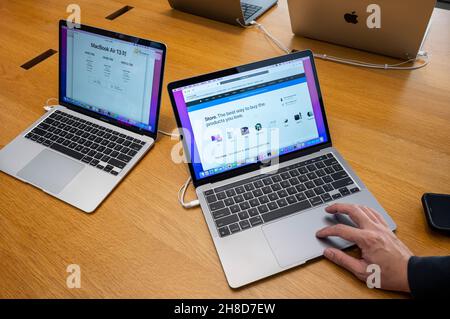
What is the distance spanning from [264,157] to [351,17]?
622 mm

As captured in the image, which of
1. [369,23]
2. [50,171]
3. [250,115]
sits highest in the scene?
[369,23]

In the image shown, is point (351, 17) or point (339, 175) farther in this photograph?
point (351, 17)

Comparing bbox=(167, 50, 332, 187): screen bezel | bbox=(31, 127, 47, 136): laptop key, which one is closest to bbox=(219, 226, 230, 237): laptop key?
bbox=(167, 50, 332, 187): screen bezel

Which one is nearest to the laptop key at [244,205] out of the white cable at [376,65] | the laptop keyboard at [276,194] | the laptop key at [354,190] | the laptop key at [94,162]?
the laptop keyboard at [276,194]

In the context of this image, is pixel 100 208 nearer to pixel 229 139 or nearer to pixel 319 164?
pixel 229 139

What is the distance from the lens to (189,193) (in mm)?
810

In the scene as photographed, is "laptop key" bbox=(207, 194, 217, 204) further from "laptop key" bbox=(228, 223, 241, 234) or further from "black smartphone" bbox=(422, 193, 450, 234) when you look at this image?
"black smartphone" bbox=(422, 193, 450, 234)

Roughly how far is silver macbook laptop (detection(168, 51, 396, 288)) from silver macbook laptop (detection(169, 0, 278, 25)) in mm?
599

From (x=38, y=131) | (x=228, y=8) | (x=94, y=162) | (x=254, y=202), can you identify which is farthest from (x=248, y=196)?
(x=228, y=8)

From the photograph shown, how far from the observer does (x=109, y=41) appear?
86 cm

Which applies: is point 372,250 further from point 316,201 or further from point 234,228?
point 234,228

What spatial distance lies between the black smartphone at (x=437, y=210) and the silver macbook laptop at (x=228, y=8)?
3.00 ft

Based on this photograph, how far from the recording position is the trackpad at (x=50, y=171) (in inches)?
32.5

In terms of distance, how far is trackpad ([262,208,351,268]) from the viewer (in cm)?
68
